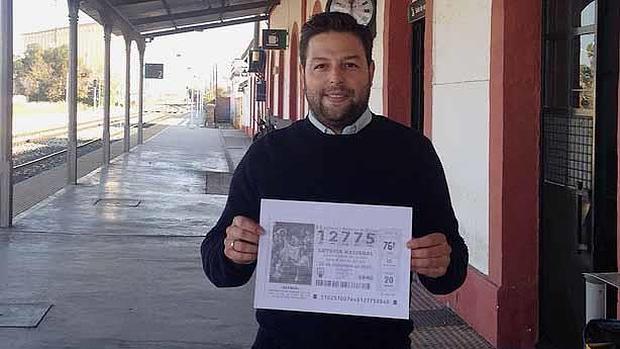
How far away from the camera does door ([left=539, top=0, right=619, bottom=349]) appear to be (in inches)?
200

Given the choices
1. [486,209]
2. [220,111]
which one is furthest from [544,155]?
[220,111]

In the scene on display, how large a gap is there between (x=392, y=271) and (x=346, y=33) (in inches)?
26.2

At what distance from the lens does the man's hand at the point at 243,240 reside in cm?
247

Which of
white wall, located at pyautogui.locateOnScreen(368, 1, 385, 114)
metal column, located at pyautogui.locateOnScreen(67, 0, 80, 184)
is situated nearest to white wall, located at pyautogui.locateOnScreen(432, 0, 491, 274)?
white wall, located at pyautogui.locateOnScreen(368, 1, 385, 114)

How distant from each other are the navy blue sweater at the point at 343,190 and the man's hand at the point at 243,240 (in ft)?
0.29

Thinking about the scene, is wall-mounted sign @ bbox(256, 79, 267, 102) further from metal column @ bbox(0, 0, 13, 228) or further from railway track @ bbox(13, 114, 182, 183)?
metal column @ bbox(0, 0, 13, 228)

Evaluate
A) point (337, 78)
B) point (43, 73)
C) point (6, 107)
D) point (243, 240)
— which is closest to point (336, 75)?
point (337, 78)

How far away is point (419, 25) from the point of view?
9.47m

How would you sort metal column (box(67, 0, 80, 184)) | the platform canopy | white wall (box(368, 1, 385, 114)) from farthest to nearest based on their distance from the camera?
the platform canopy, metal column (box(67, 0, 80, 184)), white wall (box(368, 1, 385, 114))

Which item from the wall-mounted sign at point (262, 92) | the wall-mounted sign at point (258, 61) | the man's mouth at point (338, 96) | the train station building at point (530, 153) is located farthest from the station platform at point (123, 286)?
→ the wall-mounted sign at point (262, 92)

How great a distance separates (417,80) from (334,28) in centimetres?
720

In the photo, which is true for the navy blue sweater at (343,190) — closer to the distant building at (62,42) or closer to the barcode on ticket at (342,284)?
the barcode on ticket at (342,284)

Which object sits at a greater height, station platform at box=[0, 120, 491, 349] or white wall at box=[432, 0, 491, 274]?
white wall at box=[432, 0, 491, 274]

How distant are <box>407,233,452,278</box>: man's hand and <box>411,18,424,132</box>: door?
23.5 feet
